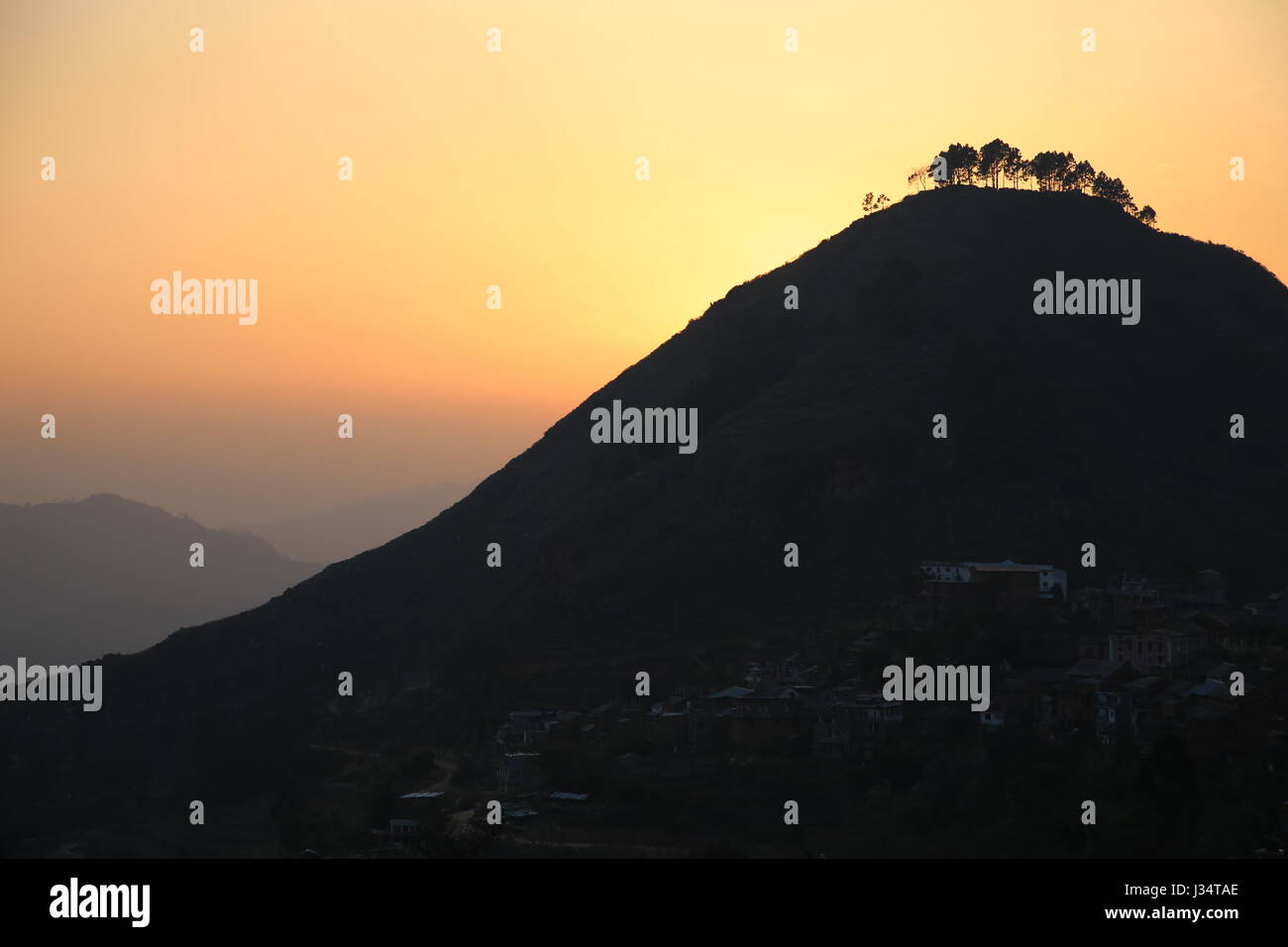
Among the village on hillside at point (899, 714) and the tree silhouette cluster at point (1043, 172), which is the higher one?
the tree silhouette cluster at point (1043, 172)

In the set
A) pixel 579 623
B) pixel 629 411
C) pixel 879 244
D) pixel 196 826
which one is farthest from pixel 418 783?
pixel 879 244

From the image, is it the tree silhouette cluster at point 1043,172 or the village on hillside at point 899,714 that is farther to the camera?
the tree silhouette cluster at point 1043,172

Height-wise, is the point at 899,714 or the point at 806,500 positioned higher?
the point at 806,500

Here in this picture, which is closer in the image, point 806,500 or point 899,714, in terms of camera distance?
point 899,714

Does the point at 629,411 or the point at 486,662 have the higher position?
the point at 629,411

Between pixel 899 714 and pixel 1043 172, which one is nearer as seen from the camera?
pixel 899 714

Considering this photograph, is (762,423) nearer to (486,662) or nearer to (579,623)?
(579,623)
